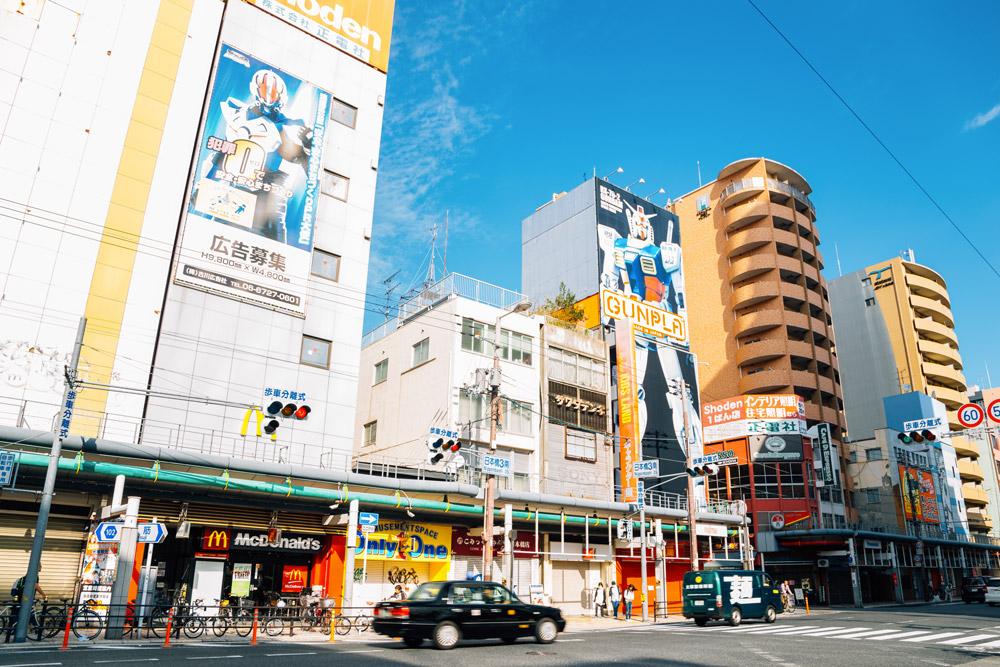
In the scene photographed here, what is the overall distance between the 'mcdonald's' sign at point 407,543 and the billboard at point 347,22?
85.4 ft

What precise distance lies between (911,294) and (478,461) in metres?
79.5

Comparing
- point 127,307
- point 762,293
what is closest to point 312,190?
point 127,307

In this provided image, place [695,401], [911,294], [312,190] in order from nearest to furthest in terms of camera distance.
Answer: [312,190]
[695,401]
[911,294]

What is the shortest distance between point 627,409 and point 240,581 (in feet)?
90.1

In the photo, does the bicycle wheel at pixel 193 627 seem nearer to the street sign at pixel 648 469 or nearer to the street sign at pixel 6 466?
the street sign at pixel 6 466

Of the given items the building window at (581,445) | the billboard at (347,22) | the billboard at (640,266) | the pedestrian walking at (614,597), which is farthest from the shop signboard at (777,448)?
the billboard at (347,22)

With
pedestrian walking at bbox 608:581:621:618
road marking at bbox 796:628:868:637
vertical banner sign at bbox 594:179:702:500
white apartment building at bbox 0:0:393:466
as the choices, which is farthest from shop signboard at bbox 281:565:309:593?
vertical banner sign at bbox 594:179:702:500

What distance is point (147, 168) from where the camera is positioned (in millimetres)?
31188

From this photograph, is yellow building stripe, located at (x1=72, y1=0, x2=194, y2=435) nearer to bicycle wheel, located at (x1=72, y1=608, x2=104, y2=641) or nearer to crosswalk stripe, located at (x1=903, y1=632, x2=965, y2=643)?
bicycle wheel, located at (x1=72, y1=608, x2=104, y2=641)

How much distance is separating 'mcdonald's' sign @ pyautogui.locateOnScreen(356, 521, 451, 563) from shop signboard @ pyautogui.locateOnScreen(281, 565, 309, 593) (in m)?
2.47

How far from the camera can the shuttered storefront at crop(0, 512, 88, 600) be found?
23984 millimetres

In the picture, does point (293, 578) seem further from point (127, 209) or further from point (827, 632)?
point (827, 632)

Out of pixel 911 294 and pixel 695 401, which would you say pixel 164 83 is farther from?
pixel 911 294

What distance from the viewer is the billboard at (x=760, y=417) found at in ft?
200
